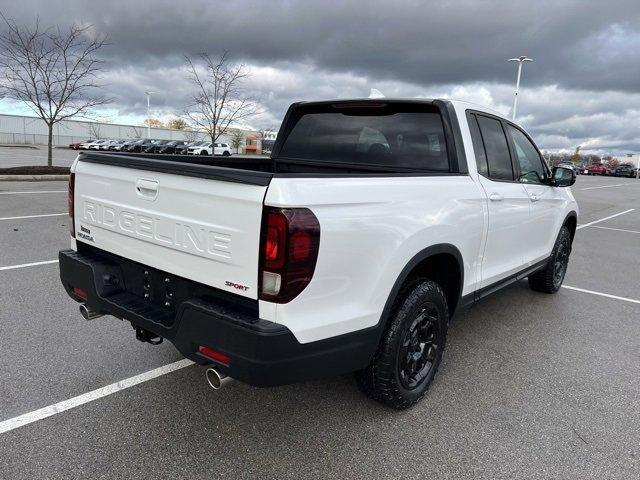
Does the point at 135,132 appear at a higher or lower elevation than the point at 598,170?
higher

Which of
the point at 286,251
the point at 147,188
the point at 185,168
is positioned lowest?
the point at 286,251

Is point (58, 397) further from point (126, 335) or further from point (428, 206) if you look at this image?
point (428, 206)

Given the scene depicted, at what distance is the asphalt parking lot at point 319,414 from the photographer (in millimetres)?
2445

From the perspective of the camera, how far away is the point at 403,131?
3.50 metres

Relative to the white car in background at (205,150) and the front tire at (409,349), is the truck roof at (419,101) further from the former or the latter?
the white car in background at (205,150)

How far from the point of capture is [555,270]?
5484mm

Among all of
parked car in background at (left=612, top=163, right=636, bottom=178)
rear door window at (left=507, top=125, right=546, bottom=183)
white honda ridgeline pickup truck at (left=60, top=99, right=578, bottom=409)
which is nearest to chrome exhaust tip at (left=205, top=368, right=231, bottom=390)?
white honda ridgeline pickup truck at (left=60, top=99, right=578, bottom=409)

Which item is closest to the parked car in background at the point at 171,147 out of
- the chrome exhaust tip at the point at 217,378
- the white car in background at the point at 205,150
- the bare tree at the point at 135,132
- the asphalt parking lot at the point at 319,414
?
the white car in background at the point at 205,150

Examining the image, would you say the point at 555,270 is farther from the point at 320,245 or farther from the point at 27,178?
the point at 27,178

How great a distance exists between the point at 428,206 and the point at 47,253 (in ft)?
17.8

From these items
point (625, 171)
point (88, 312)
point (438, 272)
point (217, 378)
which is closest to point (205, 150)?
point (88, 312)

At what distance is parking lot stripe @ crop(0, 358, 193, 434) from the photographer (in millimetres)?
2652

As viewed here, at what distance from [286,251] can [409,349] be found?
128 centimetres

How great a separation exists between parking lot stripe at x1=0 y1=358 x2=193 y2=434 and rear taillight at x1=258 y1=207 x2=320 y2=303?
1581 millimetres
